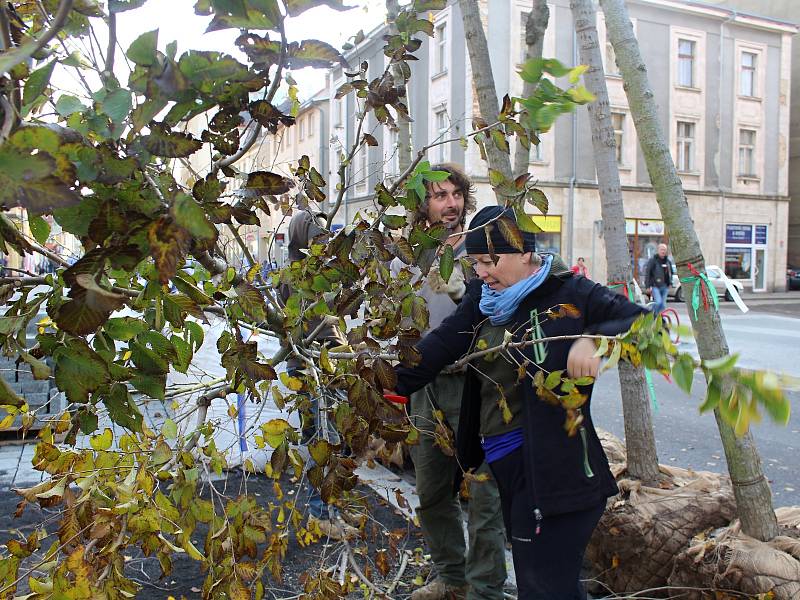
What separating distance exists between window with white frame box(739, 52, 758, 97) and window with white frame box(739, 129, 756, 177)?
1571 millimetres

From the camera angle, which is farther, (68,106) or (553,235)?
(553,235)

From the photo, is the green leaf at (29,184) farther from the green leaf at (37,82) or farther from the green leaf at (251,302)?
the green leaf at (251,302)

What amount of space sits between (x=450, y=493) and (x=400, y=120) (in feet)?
11.6

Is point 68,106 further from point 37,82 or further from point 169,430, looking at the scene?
point 169,430

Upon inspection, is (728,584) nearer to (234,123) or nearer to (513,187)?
(513,187)

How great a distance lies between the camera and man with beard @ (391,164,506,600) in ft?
9.86

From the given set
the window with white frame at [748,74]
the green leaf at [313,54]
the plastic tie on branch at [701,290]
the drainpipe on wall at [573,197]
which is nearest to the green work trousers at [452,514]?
the plastic tie on branch at [701,290]

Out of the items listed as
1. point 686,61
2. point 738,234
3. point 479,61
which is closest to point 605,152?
point 479,61

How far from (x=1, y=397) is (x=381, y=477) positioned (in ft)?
13.2

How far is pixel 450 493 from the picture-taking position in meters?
3.21

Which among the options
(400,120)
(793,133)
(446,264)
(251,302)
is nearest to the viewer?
(251,302)

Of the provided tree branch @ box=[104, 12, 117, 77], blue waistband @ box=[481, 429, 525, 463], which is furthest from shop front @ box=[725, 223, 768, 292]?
tree branch @ box=[104, 12, 117, 77]

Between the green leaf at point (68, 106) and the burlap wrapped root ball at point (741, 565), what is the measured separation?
2.58 m

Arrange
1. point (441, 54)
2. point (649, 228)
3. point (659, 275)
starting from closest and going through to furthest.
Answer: point (659, 275) → point (441, 54) → point (649, 228)
